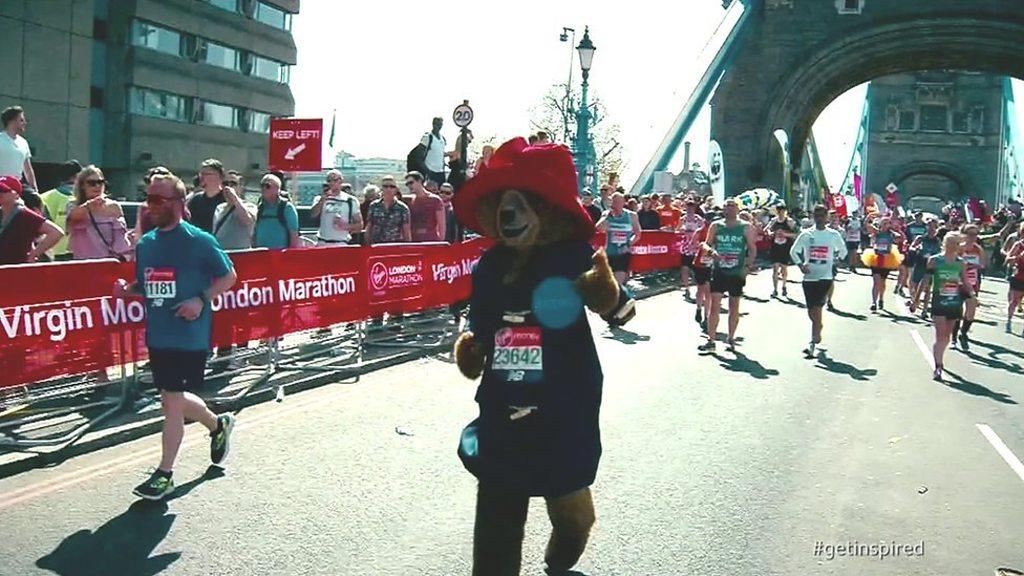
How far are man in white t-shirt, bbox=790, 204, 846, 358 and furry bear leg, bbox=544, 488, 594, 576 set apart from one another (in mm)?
9065

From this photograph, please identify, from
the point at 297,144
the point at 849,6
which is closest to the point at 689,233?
the point at 297,144

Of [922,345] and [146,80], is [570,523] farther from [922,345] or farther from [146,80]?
[146,80]

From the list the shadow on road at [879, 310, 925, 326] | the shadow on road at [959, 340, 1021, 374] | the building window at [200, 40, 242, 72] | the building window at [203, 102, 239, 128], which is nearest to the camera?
the shadow on road at [959, 340, 1021, 374]

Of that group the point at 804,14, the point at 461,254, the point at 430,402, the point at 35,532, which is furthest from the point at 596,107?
the point at 35,532

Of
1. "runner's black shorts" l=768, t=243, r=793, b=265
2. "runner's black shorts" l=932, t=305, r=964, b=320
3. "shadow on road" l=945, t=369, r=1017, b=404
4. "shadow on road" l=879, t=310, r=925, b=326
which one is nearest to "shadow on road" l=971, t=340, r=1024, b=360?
"shadow on road" l=879, t=310, r=925, b=326

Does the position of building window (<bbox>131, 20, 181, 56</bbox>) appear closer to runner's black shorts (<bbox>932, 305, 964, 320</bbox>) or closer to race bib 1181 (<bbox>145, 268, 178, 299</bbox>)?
runner's black shorts (<bbox>932, 305, 964, 320</bbox>)

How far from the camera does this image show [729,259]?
12.4 m

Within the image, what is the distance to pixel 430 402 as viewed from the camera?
875 centimetres

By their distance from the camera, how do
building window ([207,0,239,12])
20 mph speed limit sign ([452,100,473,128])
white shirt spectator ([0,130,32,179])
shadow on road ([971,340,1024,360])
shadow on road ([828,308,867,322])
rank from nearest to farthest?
white shirt spectator ([0,130,32,179]), shadow on road ([971,340,1024,360]), 20 mph speed limit sign ([452,100,473,128]), shadow on road ([828,308,867,322]), building window ([207,0,239,12])

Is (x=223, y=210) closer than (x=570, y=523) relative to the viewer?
No

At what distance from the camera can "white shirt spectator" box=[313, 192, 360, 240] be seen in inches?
495

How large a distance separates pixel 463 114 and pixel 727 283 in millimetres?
6287

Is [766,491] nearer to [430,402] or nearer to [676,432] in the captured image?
[676,432]

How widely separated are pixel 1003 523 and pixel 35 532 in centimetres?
537
